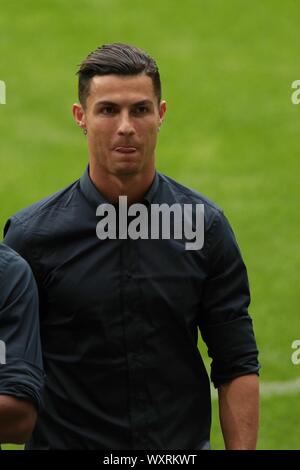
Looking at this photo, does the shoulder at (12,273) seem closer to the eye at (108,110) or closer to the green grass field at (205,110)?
the eye at (108,110)

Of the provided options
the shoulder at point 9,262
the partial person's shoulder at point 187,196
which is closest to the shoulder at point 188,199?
the partial person's shoulder at point 187,196

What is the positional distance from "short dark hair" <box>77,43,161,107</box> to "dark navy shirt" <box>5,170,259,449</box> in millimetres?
435

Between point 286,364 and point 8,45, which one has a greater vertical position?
point 8,45

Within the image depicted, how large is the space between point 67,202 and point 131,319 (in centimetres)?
58

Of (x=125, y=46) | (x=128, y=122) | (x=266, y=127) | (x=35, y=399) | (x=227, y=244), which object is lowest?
(x=35, y=399)

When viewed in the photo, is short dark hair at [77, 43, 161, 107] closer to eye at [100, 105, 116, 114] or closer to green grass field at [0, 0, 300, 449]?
eye at [100, 105, 116, 114]

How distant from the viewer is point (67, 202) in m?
6.05

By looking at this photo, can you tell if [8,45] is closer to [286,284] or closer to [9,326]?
[286,284]

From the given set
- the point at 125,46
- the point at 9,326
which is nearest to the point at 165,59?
the point at 125,46

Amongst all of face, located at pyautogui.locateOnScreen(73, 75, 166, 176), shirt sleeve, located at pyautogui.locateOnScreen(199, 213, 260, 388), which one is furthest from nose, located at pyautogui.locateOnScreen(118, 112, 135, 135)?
shirt sleeve, located at pyautogui.locateOnScreen(199, 213, 260, 388)

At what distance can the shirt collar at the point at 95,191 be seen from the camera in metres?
5.96

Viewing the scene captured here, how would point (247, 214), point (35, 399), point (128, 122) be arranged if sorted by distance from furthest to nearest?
1. point (247, 214)
2. point (128, 122)
3. point (35, 399)

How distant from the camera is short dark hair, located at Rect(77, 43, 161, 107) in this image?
5.89 metres

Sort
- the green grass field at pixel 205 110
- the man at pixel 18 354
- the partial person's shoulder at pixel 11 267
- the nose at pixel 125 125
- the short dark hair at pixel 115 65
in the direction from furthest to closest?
1. the green grass field at pixel 205 110
2. the short dark hair at pixel 115 65
3. the nose at pixel 125 125
4. the partial person's shoulder at pixel 11 267
5. the man at pixel 18 354
